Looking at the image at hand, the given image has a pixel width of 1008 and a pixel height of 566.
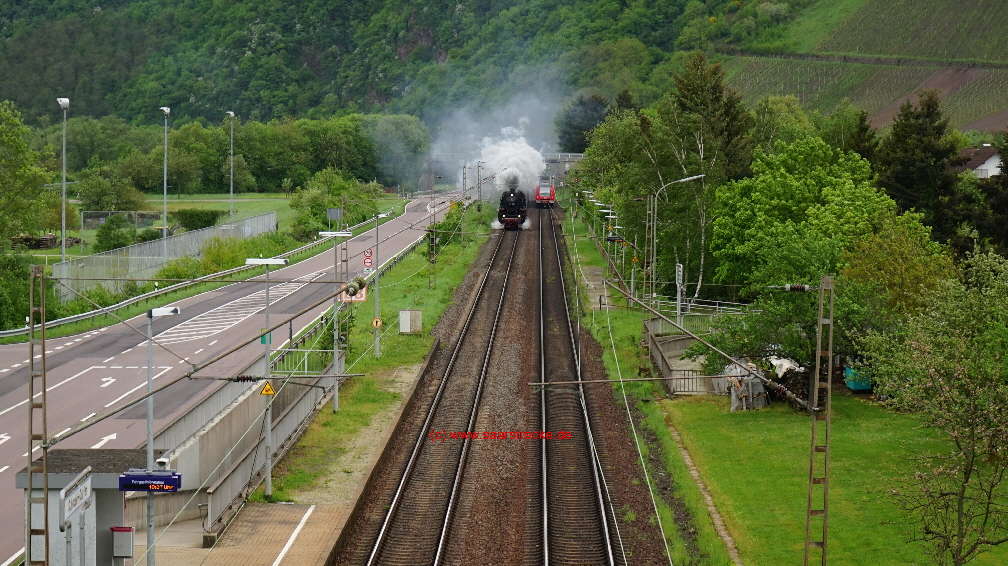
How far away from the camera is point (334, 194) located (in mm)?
88938

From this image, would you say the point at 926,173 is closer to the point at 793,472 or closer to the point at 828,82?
the point at 793,472

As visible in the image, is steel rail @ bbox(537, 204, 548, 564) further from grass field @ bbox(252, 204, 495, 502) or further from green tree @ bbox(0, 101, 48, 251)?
green tree @ bbox(0, 101, 48, 251)

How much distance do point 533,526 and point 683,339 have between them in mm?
19984

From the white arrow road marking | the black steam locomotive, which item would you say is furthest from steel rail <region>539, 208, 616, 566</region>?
the black steam locomotive

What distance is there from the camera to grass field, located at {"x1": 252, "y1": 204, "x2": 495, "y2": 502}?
28891 mm

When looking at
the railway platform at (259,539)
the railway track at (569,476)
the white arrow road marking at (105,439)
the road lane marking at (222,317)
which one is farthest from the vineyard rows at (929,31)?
the railway platform at (259,539)

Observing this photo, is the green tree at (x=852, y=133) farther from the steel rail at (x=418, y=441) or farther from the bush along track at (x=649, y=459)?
the steel rail at (x=418, y=441)

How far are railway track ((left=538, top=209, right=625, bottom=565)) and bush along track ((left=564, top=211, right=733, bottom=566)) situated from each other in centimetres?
63

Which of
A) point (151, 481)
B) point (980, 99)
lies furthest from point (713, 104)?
point (980, 99)

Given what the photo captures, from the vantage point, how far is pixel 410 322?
47.0 metres

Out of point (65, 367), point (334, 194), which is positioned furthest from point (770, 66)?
point (65, 367)

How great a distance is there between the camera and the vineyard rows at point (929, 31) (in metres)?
152

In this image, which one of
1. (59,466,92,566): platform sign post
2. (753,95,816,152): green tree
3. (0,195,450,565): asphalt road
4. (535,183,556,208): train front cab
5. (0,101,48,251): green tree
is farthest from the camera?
(535,183,556,208): train front cab

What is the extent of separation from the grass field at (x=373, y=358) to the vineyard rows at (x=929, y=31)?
357 feet
